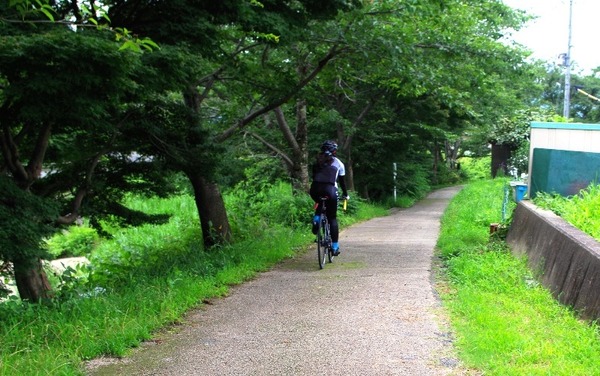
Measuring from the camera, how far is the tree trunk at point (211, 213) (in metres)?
11.7

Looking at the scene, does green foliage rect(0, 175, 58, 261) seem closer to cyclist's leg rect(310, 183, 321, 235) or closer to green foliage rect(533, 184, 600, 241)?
cyclist's leg rect(310, 183, 321, 235)

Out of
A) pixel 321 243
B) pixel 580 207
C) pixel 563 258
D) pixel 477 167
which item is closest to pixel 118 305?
pixel 321 243

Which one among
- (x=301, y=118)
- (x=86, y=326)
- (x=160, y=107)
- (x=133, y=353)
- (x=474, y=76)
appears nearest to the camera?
(x=133, y=353)

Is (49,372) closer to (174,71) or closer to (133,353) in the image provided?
(133,353)

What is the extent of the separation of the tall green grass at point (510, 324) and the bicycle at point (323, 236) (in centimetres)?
174

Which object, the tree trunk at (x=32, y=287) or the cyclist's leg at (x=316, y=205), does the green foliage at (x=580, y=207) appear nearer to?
the cyclist's leg at (x=316, y=205)

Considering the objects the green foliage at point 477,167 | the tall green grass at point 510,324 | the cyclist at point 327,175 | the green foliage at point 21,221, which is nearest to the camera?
the tall green grass at point 510,324

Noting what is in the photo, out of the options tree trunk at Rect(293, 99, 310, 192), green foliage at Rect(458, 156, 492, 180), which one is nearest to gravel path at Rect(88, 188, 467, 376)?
tree trunk at Rect(293, 99, 310, 192)

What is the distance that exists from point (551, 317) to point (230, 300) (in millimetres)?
3336

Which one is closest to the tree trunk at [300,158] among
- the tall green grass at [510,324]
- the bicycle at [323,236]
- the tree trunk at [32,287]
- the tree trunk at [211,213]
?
the tree trunk at [211,213]

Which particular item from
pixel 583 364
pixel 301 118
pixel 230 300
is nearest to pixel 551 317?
pixel 583 364

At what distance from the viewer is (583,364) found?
4.26m

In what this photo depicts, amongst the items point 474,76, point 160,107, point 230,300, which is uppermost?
point 474,76

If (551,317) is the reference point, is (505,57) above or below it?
above
